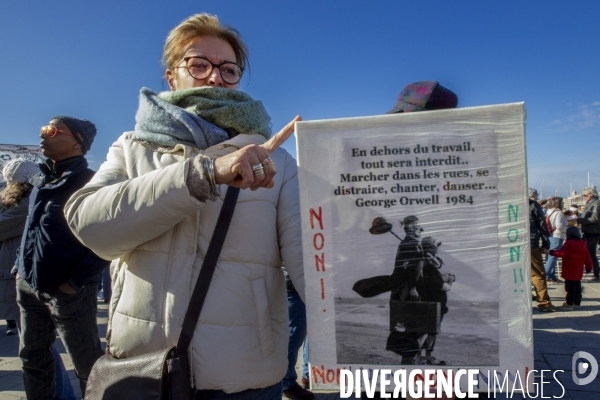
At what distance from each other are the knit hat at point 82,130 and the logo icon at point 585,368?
3.86 meters

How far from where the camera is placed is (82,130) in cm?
279

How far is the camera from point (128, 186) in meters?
1.22

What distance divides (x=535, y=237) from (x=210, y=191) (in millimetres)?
6011

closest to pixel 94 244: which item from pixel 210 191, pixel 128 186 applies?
pixel 128 186

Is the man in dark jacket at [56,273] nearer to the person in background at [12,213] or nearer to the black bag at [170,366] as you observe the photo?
the person in background at [12,213]

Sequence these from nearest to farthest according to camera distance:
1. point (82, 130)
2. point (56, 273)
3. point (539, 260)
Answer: point (56, 273) < point (82, 130) < point (539, 260)

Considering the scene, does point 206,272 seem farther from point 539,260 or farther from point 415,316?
point 539,260

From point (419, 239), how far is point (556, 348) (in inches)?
172

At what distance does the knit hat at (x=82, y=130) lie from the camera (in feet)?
9.00

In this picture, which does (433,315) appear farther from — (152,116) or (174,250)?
(152,116)

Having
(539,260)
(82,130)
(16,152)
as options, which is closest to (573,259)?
(539,260)

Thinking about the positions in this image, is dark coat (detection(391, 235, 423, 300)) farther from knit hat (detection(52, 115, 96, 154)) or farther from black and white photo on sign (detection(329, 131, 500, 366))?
knit hat (detection(52, 115, 96, 154))

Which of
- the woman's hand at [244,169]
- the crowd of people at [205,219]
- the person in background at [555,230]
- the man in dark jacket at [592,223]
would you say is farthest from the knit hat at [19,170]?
the man in dark jacket at [592,223]

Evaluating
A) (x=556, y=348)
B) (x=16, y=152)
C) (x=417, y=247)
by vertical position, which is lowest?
(x=556, y=348)
